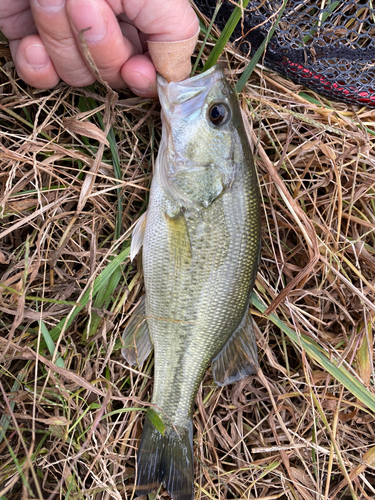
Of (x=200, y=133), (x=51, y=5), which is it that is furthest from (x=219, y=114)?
(x=51, y=5)

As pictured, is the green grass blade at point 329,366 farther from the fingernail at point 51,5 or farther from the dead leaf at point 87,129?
the fingernail at point 51,5

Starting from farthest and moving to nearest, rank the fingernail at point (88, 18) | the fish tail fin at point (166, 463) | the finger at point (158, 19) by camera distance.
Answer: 1. the fish tail fin at point (166, 463)
2. the finger at point (158, 19)
3. the fingernail at point (88, 18)

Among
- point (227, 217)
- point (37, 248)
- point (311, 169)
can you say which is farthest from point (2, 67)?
point (311, 169)

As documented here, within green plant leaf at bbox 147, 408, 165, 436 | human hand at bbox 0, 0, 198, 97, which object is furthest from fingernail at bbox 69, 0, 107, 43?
green plant leaf at bbox 147, 408, 165, 436

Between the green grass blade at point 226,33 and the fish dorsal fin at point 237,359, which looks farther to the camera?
the fish dorsal fin at point 237,359

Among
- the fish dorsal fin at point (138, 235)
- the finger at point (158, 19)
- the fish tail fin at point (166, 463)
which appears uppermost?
the finger at point (158, 19)

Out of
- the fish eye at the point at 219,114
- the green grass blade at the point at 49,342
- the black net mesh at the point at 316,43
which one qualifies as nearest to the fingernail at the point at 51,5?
the fish eye at the point at 219,114

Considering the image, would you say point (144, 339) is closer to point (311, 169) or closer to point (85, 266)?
point (85, 266)
